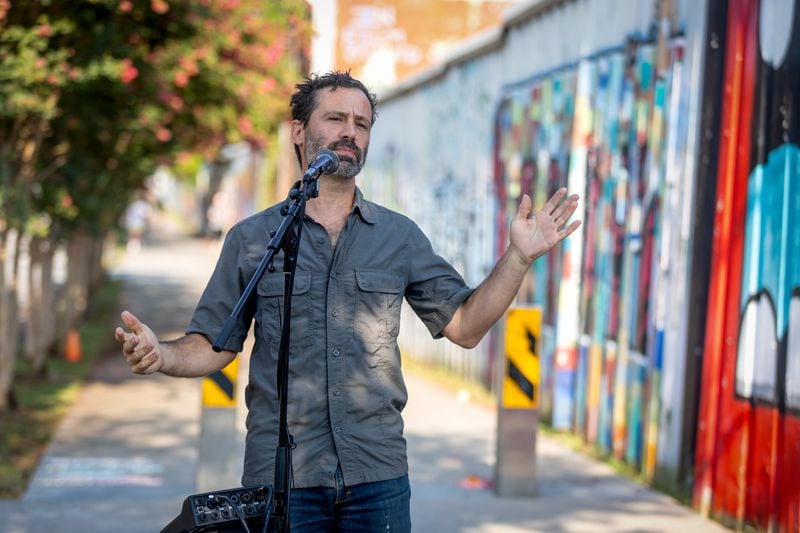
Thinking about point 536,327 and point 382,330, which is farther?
point 536,327

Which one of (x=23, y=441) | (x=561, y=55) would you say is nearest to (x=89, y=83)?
(x=23, y=441)

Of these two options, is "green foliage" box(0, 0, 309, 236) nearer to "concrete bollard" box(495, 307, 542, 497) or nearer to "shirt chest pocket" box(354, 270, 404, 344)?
"concrete bollard" box(495, 307, 542, 497)

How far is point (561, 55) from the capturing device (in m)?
10.6

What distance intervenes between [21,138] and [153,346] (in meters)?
7.36

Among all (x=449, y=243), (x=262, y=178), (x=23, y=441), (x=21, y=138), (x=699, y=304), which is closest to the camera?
(x=699, y=304)

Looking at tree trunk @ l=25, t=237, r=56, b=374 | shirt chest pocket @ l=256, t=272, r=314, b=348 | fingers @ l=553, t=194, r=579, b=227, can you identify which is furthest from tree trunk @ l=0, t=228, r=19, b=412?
fingers @ l=553, t=194, r=579, b=227

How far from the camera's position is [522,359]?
781 centimetres

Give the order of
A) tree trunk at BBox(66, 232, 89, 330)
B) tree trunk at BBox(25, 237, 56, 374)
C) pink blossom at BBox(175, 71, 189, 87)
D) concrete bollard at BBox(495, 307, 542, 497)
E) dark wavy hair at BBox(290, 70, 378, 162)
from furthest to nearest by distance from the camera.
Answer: tree trunk at BBox(66, 232, 89, 330) → tree trunk at BBox(25, 237, 56, 374) → pink blossom at BBox(175, 71, 189, 87) → concrete bollard at BBox(495, 307, 542, 497) → dark wavy hair at BBox(290, 70, 378, 162)

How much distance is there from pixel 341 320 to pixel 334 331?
0.13 ft

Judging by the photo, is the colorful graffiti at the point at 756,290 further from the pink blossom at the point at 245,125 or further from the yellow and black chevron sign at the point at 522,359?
the pink blossom at the point at 245,125

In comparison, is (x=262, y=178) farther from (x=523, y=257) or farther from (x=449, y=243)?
(x=523, y=257)

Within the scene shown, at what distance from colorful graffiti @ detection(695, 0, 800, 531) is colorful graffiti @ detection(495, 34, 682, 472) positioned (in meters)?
0.96

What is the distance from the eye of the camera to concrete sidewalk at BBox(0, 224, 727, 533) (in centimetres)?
709

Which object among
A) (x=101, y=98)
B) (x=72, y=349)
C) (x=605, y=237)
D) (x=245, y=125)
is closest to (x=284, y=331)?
(x=605, y=237)
